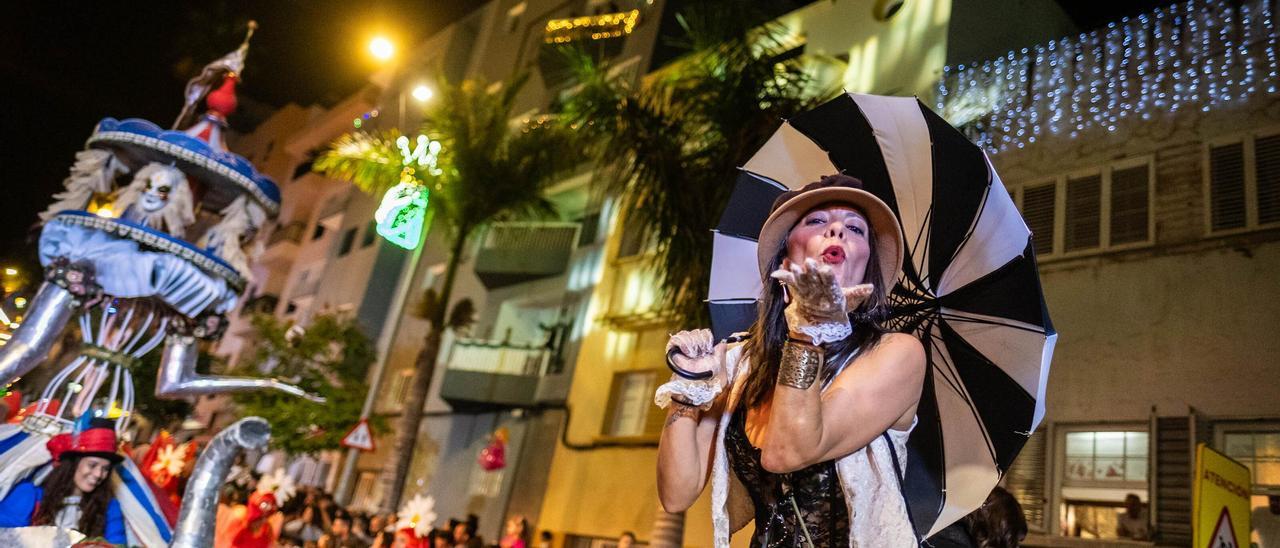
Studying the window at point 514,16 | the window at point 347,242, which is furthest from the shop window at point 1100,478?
the window at point 347,242

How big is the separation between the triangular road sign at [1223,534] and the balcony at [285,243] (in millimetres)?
33695

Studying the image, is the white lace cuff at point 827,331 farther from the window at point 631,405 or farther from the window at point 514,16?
the window at point 514,16

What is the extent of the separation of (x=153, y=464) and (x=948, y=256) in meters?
8.06

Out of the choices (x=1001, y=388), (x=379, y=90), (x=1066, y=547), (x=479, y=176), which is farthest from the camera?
(x=379, y=90)

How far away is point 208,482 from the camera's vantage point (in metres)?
4.08

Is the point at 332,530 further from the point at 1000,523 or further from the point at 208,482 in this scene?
the point at 1000,523

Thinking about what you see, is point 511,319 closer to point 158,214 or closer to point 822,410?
point 158,214

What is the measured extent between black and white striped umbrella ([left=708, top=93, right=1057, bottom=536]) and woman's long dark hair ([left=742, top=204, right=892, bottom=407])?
181mm

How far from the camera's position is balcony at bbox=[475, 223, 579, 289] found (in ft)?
66.7

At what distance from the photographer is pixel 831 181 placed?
2283 millimetres

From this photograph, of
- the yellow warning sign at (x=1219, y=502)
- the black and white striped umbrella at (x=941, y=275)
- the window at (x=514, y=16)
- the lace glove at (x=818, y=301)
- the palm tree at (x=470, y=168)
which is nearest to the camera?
the lace glove at (x=818, y=301)

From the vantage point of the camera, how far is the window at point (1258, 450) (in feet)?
26.6

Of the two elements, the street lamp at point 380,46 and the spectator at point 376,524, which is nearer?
the street lamp at point 380,46

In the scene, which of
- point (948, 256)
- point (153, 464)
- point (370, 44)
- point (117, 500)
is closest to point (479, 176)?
point (370, 44)
